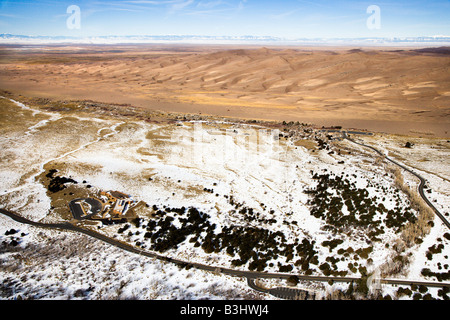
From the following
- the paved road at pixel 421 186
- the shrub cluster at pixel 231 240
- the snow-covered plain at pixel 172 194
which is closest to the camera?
the snow-covered plain at pixel 172 194

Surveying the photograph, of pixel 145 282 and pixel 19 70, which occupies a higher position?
pixel 19 70

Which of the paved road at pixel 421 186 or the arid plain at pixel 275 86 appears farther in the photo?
the arid plain at pixel 275 86

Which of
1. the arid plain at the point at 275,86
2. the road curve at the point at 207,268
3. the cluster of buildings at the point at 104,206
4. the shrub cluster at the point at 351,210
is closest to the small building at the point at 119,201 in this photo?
the cluster of buildings at the point at 104,206

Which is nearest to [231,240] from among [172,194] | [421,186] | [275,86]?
[172,194]

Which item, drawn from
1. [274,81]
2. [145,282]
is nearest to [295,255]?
[145,282]

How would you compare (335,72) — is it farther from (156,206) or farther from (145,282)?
(145,282)

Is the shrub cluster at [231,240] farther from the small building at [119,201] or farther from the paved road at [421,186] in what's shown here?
the paved road at [421,186]
